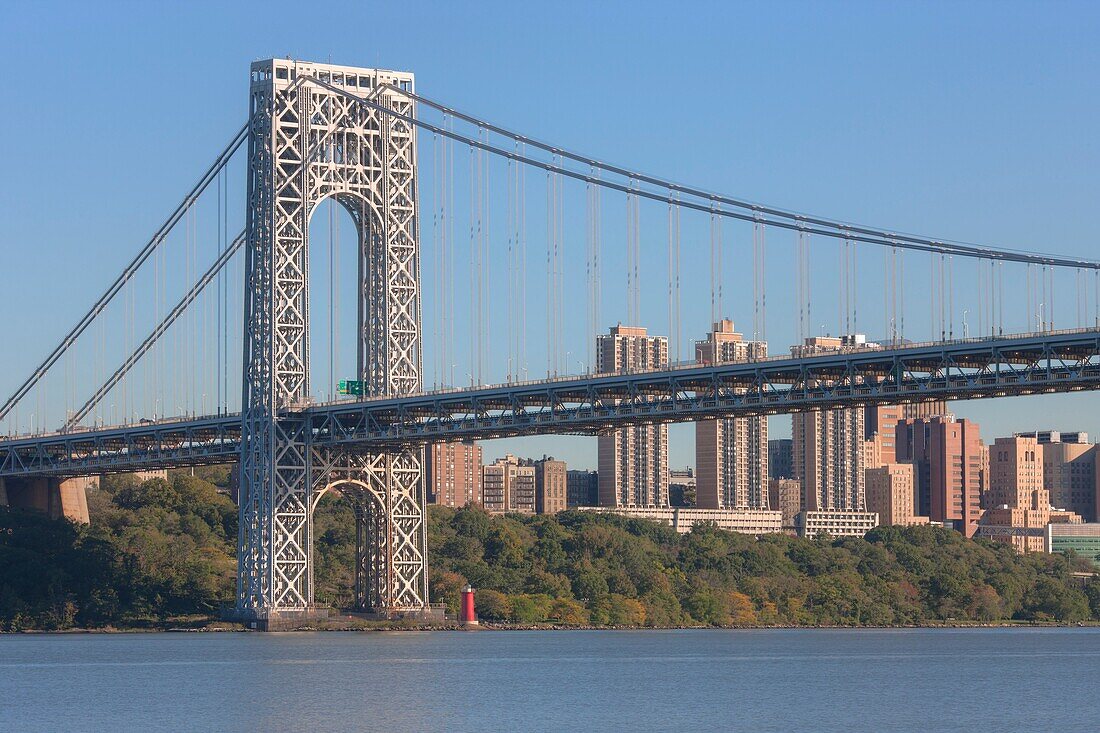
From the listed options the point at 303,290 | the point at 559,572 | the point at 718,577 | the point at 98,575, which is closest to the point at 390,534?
the point at 303,290

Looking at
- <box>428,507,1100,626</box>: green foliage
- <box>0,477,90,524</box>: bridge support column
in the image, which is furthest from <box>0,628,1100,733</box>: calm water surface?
<box>428,507,1100,626</box>: green foliage

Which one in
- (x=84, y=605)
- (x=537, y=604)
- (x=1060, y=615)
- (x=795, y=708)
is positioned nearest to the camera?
(x=795, y=708)

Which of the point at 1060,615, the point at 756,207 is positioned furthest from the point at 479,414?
the point at 1060,615

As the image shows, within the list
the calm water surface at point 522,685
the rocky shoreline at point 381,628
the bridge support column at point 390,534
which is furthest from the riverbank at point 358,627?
the bridge support column at point 390,534

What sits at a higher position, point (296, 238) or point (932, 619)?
point (296, 238)

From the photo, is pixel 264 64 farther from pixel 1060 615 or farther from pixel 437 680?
pixel 1060 615

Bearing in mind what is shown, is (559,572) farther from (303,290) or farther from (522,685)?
(522,685)
